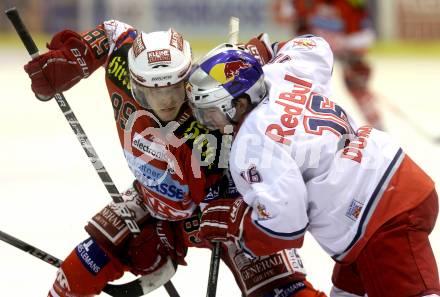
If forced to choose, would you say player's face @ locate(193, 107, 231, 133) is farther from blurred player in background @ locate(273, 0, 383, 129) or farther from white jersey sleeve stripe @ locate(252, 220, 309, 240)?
blurred player in background @ locate(273, 0, 383, 129)

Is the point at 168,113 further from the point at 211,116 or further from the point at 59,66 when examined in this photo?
the point at 59,66

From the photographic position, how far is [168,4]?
9.71 m

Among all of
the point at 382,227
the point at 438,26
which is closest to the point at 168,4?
the point at 438,26

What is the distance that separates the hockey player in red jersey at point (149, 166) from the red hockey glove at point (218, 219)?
3.6 inches

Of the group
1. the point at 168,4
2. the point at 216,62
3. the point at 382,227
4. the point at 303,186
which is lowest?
the point at 168,4

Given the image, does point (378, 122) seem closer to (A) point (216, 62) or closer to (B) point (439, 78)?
(B) point (439, 78)

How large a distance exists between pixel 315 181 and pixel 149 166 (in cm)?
63

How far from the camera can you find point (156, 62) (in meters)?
2.81

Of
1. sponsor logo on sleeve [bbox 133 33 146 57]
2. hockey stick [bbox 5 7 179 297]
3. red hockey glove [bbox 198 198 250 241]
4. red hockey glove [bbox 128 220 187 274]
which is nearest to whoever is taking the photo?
red hockey glove [bbox 198 198 250 241]

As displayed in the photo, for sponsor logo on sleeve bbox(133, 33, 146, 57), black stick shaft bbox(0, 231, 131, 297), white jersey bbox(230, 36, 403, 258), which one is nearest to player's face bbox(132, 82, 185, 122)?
sponsor logo on sleeve bbox(133, 33, 146, 57)

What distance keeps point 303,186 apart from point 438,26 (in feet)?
24.6

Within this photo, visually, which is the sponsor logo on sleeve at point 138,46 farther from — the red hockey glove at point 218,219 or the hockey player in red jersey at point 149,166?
the red hockey glove at point 218,219

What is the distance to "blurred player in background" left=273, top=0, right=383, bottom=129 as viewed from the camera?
6887 millimetres

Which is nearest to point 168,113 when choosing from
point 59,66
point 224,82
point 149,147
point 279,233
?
point 149,147
